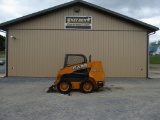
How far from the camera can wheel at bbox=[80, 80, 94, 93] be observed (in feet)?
29.7

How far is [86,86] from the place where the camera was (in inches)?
359

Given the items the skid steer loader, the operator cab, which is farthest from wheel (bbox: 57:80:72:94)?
the operator cab

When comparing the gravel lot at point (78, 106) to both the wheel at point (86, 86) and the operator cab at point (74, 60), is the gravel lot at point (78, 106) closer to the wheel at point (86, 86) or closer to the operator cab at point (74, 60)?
the wheel at point (86, 86)

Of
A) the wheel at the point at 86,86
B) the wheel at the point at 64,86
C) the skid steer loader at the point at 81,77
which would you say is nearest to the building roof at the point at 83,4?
the skid steer loader at the point at 81,77

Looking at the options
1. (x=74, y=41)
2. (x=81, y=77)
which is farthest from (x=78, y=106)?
(x=74, y=41)

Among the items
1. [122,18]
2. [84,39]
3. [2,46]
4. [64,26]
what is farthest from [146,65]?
[2,46]

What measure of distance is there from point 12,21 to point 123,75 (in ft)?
26.4

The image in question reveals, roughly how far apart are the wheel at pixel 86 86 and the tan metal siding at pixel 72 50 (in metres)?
5.56

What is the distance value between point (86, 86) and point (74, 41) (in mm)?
5911

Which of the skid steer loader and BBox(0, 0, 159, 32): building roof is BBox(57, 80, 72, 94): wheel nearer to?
the skid steer loader

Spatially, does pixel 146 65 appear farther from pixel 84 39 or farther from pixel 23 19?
pixel 23 19

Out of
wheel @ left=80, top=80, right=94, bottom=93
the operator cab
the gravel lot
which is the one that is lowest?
the gravel lot

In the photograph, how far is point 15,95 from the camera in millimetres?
8531

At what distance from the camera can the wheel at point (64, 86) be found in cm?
898
